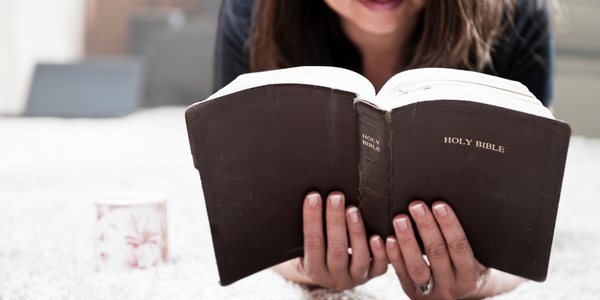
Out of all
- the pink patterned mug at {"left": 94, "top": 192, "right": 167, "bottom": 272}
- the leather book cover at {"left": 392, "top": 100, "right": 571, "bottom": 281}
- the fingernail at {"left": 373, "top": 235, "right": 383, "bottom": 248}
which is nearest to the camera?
the leather book cover at {"left": 392, "top": 100, "right": 571, "bottom": 281}

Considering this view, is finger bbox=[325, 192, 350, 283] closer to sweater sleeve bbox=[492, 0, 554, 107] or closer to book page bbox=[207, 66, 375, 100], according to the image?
book page bbox=[207, 66, 375, 100]

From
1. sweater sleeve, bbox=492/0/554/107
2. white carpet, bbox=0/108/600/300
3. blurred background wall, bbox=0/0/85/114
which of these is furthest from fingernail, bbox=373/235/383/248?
blurred background wall, bbox=0/0/85/114

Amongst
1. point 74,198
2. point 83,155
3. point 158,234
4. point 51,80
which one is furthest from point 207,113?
point 51,80

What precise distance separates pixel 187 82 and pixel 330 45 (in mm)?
2004

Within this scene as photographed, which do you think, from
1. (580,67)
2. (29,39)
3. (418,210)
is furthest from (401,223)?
(29,39)

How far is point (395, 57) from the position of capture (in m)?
1.00

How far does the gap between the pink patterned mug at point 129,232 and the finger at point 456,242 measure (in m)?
0.37

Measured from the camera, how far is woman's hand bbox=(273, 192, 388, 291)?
20.6 inches

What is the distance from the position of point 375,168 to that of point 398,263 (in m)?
0.13

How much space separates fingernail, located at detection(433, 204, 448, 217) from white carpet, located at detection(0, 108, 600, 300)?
186 mm

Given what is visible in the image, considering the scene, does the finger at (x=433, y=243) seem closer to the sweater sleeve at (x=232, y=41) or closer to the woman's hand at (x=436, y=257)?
the woman's hand at (x=436, y=257)

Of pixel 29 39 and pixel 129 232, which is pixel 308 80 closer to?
pixel 129 232

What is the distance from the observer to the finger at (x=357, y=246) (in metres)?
0.52

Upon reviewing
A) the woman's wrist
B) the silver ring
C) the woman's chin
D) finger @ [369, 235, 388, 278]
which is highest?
the woman's chin
